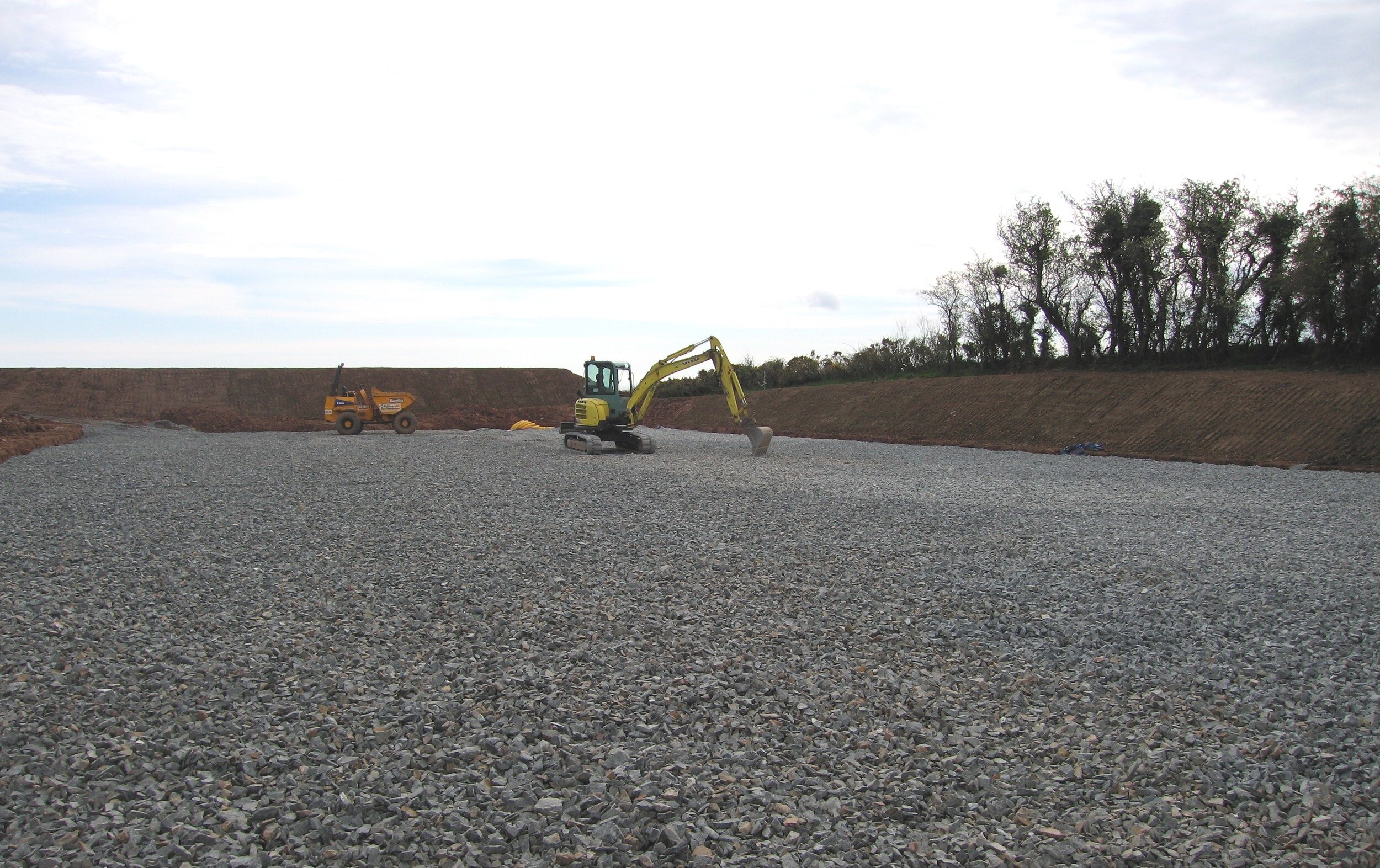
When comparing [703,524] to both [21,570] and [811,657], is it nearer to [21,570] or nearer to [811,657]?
[811,657]

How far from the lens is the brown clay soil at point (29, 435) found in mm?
19672

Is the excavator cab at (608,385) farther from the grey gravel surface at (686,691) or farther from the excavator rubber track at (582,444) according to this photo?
the grey gravel surface at (686,691)

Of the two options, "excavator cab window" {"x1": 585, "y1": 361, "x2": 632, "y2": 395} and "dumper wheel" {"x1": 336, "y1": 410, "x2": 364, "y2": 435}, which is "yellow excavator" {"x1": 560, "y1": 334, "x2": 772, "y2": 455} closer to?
"excavator cab window" {"x1": 585, "y1": 361, "x2": 632, "y2": 395}

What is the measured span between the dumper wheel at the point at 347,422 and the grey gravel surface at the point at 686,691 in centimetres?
1958

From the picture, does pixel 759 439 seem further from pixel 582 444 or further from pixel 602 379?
pixel 582 444

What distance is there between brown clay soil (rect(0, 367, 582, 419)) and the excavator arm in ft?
93.8

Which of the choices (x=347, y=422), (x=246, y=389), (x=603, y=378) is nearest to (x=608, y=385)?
(x=603, y=378)

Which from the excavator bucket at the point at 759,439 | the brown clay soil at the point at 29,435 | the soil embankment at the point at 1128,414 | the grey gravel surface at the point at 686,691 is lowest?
the grey gravel surface at the point at 686,691

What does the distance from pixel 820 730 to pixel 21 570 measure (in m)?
7.64

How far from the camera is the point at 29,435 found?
23.2 metres

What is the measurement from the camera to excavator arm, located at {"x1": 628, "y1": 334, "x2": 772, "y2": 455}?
64.2ft

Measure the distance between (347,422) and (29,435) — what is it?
8917 mm

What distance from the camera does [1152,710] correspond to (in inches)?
193

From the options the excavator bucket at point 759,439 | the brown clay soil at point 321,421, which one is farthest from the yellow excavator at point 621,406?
the brown clay soil at point 321,421
